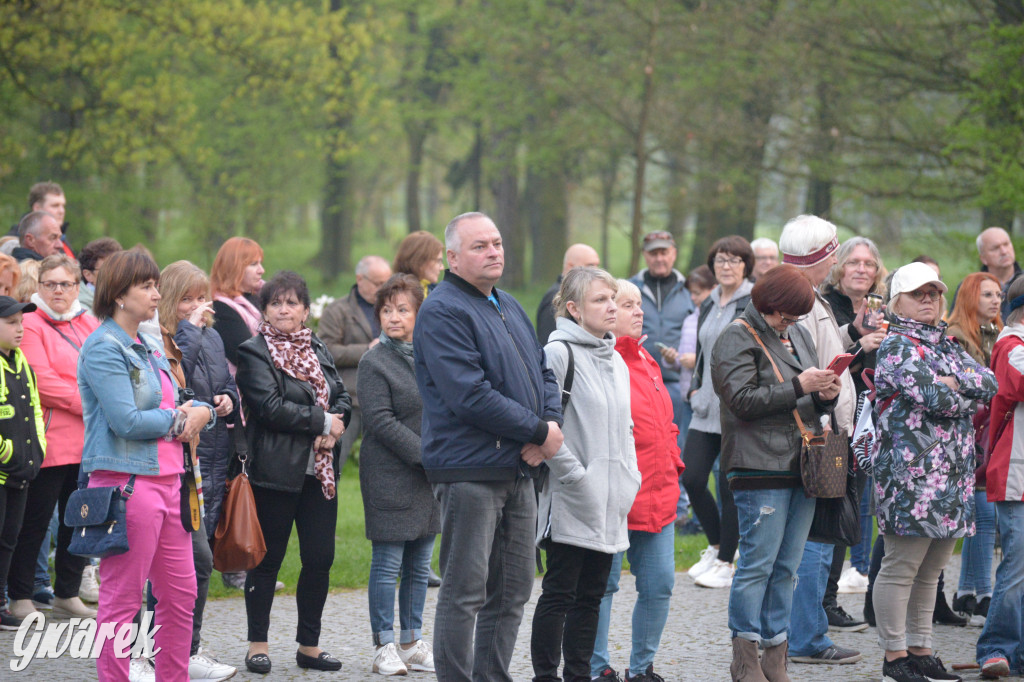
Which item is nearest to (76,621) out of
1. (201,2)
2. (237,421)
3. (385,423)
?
(237,421)

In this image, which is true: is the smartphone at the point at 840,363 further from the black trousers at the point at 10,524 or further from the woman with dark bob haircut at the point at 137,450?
the black trousers at the point at 10,524

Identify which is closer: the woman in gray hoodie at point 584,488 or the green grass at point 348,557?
the woman in gray hoodie at point 584,488

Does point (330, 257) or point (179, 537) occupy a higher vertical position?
point (330, 257)

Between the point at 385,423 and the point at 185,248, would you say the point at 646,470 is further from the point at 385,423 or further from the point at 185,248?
the point at 185,248

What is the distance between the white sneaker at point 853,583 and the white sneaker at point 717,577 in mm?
768

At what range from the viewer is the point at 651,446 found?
18.2ft

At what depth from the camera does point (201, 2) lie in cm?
1875

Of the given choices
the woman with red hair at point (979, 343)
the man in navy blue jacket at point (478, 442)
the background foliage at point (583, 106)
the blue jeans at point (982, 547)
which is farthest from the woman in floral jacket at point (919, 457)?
the background foliage at point (583, 106)

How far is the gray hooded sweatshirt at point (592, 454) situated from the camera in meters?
5.10

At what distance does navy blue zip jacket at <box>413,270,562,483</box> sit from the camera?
452cm

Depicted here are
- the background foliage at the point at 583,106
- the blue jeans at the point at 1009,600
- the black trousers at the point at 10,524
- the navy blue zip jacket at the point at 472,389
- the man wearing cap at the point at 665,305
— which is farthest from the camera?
the background foliage at the point at 583,106

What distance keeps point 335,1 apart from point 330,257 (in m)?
7.15

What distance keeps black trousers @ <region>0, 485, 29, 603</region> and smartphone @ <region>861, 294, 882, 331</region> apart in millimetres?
4771

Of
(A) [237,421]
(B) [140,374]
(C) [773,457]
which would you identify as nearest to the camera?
(B) [140,374]
